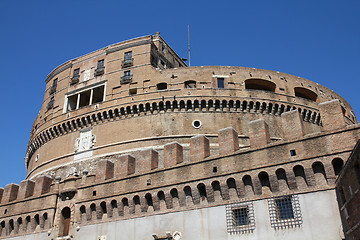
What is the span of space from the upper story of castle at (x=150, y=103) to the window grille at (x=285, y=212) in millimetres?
12838

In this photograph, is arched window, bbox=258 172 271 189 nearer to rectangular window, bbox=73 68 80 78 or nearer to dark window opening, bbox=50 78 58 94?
rectangular window, bbox=73 68 80 78

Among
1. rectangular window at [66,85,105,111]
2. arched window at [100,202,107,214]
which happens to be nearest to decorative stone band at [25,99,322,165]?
rectangular window at [66,85,105,111]

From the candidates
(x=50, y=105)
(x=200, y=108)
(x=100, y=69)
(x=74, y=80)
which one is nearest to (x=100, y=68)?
(x=100, y=69)

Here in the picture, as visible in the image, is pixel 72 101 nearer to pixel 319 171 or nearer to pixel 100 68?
pixel 100 68

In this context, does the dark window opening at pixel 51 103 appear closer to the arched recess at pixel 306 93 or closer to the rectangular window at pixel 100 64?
the rectangular window at pixel 100 64

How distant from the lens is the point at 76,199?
19203mm

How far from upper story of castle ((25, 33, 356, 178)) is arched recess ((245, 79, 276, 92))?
8 cm

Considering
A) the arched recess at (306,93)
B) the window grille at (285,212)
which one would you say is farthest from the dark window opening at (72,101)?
the window grille at (285,212)

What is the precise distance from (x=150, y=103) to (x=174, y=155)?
11.5m

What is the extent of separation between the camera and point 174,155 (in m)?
17.0

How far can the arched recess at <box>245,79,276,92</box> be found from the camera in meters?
29.8

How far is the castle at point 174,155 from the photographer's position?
13633mm

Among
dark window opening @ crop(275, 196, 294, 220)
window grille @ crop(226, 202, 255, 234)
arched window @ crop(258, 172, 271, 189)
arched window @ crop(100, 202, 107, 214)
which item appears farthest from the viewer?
arched window @ crop(100, 202, 107, 214)

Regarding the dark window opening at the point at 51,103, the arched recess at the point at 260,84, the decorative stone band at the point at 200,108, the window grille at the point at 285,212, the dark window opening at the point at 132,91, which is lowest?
the window grille at the point at 285,212
